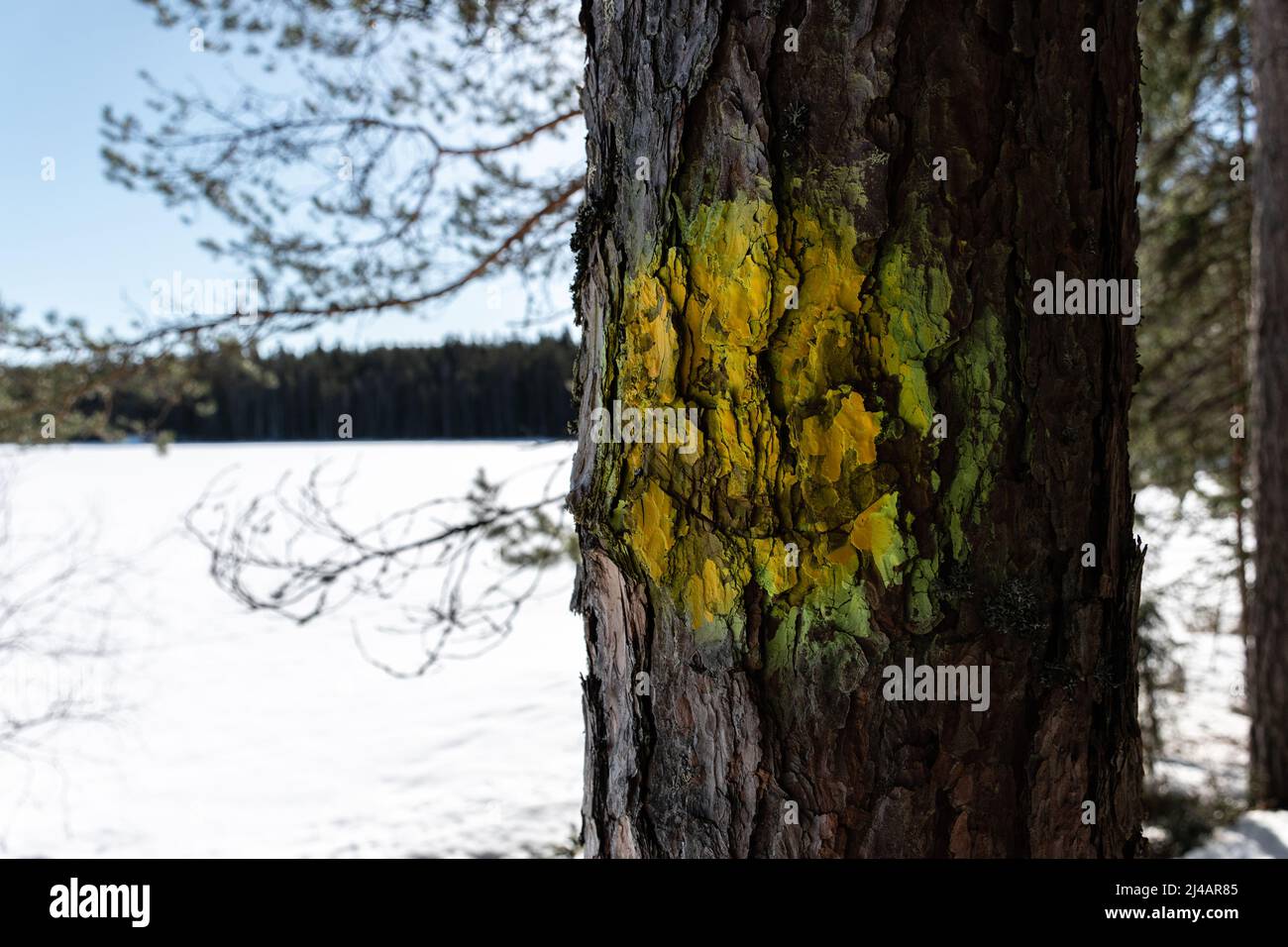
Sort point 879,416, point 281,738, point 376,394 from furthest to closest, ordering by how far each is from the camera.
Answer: point 281,738 → point 376,394 → point 879,416

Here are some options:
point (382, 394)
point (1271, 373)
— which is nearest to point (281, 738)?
point (382, 394)

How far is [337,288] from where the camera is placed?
3.88 meters

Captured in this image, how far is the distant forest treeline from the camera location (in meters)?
4.38

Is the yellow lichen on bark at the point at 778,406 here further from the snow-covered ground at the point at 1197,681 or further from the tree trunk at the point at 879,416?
the snow-covered ground at the point at 1197,681

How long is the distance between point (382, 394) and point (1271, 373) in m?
5.67

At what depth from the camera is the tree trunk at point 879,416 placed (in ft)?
3.32

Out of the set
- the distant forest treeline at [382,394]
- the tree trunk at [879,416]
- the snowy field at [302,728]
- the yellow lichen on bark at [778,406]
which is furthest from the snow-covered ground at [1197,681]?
the yellow lichen on bark at [778,406]

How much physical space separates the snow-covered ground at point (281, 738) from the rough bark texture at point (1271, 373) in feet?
14.9

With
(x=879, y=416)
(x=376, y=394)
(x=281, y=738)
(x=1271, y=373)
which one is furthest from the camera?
(x=281, y=738)

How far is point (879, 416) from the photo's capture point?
1018 mm

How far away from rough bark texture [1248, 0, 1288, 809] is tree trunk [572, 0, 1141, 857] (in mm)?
4906

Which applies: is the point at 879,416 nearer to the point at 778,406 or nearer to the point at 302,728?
the point at 778,406
